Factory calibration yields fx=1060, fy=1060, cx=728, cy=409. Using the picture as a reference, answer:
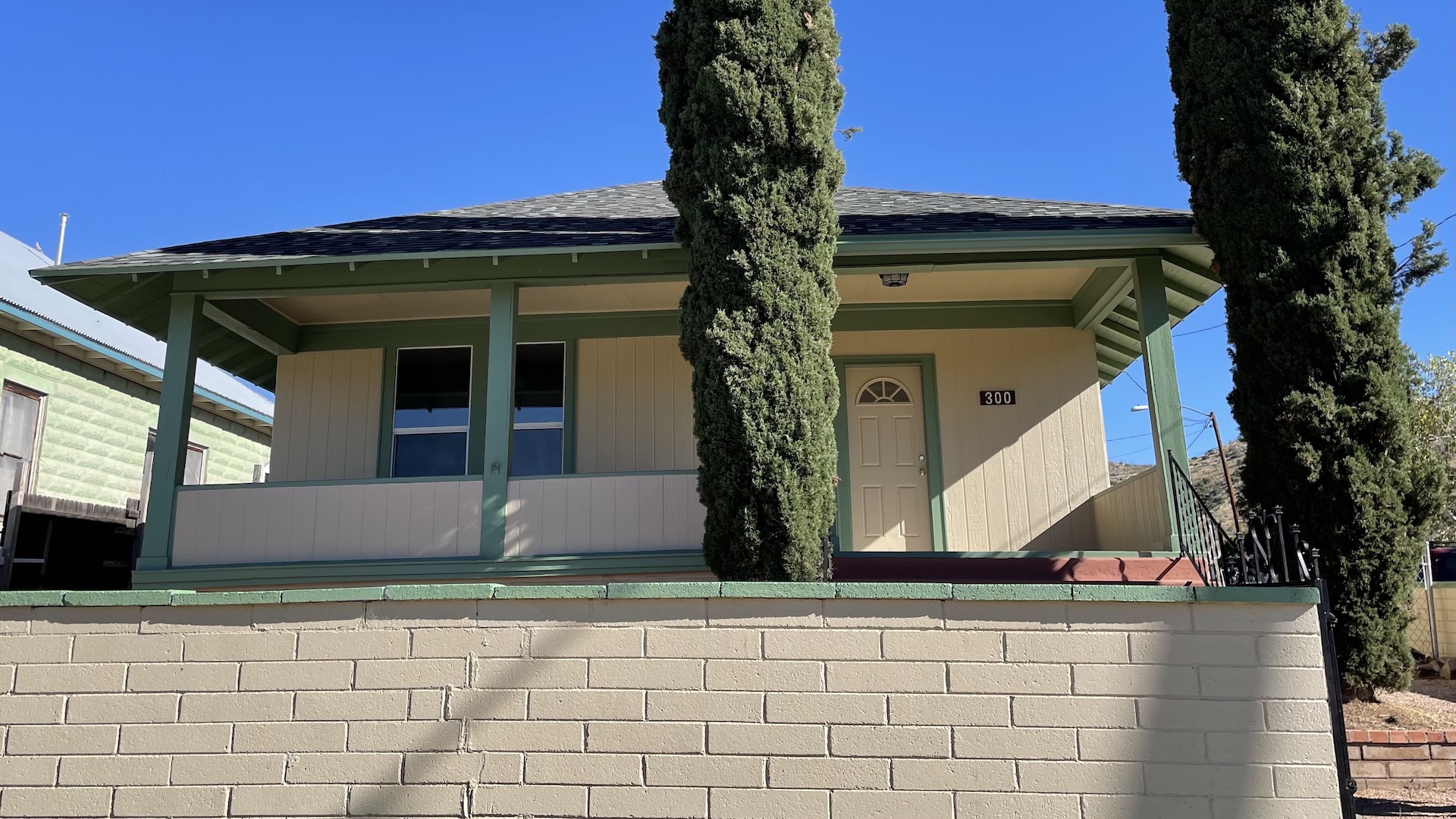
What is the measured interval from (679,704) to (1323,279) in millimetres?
6090

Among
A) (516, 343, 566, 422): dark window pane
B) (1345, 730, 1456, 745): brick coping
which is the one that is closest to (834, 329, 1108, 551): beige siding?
(516, 343, 566, 422): dark window pane

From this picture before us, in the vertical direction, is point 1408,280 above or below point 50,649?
above

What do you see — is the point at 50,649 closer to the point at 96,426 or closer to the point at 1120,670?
the point at 1120,670

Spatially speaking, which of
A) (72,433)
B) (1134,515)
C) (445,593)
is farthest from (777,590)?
(72,433)

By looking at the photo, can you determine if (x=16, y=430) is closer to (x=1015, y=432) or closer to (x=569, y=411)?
(x=569, y=411)

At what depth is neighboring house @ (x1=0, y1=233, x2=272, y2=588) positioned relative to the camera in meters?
10.3

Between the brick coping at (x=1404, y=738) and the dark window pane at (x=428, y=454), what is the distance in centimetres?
800

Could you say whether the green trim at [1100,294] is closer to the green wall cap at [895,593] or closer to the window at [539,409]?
the window at [539,409]

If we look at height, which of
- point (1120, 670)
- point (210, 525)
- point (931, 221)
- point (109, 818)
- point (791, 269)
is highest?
point (931, 221)

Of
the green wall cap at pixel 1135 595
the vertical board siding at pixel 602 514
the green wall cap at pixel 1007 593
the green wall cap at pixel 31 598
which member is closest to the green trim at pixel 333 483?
the vertical board siding at pixel 602 514

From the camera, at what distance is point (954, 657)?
437cm

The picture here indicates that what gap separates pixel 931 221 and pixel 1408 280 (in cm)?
386

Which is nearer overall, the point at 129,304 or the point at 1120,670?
the point at 1120,670

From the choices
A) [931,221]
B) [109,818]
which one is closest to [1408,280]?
[931,221]
